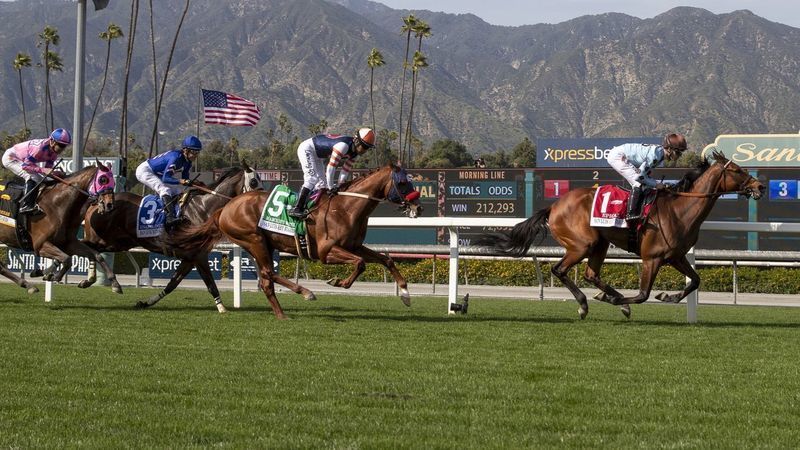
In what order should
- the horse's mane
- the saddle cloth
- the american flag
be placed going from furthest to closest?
the american flag
the saddle cloth
the horse's mane

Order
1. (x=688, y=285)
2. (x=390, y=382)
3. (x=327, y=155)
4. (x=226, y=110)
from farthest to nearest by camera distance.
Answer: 1. (x=226, y=110)
2. (x=327, y=155)
3. (x=688, y=285)
4. (x=390, y=382)

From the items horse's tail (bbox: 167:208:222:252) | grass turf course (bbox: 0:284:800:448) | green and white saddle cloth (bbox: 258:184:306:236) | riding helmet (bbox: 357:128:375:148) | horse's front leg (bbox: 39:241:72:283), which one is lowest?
grass turf course (bbox: 0:284:800:448)

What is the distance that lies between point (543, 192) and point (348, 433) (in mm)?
21385

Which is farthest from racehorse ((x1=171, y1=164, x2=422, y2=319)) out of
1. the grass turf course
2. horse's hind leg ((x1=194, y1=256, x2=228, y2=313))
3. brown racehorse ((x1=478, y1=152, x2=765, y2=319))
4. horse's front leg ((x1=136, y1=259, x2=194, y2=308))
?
brown racehorse ((x1=478, y1=152, x2=765, y2=319))

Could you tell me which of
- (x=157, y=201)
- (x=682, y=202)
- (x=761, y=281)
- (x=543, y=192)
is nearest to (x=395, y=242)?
(x=543, y=192)

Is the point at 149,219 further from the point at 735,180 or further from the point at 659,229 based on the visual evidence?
the point at 735,180

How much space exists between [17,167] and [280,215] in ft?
10.2

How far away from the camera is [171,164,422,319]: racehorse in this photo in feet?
33.0

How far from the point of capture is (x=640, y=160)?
10180 millimetres

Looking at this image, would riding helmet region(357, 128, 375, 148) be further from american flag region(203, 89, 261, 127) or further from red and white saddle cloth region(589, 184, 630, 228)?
american flag region(203, 89, 261, 127)

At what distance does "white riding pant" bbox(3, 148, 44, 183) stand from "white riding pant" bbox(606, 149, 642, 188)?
5692mm

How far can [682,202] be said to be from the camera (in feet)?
32.7

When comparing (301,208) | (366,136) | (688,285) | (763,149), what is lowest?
(688,285)

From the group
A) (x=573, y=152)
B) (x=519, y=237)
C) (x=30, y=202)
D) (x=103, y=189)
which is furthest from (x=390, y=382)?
(x=573, y=152)
